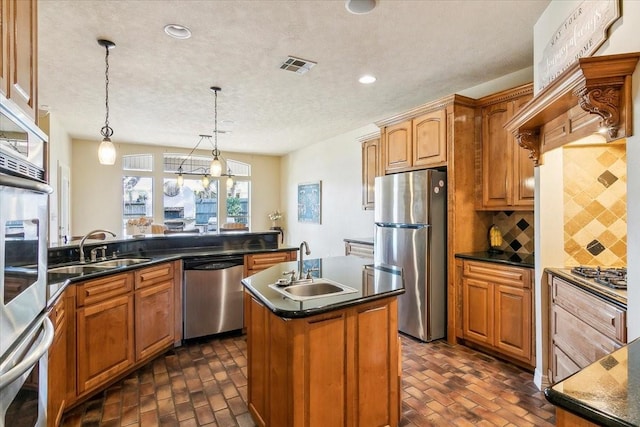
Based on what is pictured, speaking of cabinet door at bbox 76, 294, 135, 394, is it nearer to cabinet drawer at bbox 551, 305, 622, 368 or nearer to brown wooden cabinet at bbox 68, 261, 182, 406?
brown wooden cabinet at bbox 68, 261, 182, 406

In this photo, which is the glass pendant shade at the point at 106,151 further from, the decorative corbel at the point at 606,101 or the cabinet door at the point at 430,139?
the decorative corbel at the point at 606,101

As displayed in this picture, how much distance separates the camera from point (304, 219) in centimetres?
745

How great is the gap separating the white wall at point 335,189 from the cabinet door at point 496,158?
2.24m

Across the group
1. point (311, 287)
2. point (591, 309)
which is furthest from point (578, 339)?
point (311, 287)

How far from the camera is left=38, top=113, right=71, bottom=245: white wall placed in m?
4.57

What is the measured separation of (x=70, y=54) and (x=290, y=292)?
296cm

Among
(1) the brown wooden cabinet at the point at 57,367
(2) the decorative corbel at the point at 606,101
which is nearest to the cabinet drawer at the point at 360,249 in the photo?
(2) the decorative corbel at the point at 606,101

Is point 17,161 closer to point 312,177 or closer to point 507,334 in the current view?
point 507,334

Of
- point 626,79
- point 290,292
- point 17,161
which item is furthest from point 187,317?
point 626,79

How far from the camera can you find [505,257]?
10.2 ft

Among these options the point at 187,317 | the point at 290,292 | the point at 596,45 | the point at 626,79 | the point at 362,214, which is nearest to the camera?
the point at 626,79

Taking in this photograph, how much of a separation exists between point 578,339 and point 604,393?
5.43 ft

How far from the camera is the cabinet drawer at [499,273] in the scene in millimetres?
2781

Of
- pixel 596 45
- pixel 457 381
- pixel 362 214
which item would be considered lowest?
pixel 457 381
